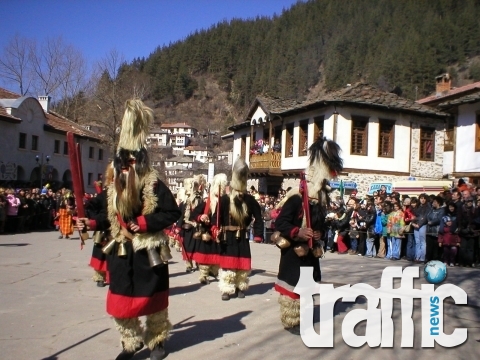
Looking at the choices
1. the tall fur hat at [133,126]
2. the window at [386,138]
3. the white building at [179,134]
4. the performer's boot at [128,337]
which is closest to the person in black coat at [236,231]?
the performer's boot at [128,337]

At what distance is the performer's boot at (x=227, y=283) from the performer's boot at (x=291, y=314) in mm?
2062

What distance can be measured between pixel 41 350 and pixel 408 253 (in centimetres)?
1121

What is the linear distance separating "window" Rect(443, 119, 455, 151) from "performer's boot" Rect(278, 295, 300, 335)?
24.6m

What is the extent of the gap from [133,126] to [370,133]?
76.4 feet

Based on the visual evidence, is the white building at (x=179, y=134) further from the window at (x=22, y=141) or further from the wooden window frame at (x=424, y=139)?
the wooden window frame at (x=424, y=139)

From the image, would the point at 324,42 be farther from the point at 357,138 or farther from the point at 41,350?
the point at 41,350

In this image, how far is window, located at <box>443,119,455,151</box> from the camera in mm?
27987

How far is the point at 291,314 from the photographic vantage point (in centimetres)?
608

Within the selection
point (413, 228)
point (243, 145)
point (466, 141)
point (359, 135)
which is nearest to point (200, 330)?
point (413, 228)

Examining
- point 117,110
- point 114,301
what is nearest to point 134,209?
point 114,301

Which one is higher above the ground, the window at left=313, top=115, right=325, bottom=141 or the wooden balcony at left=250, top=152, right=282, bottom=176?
the window at left=313, top=115, right=325, bottom=141

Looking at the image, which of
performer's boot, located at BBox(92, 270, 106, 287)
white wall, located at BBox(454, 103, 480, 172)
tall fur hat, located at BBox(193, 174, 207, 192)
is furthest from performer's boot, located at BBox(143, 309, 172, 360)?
white wall, located at BBox(454, 103, 480, 172)

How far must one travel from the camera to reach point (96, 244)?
8258 millimetres

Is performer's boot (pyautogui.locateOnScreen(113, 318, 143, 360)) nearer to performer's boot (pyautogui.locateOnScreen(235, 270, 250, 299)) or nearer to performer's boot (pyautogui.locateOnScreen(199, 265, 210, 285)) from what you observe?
performer's boot (pyautogui.locateOnScreen(235, 270, 250, 299))
